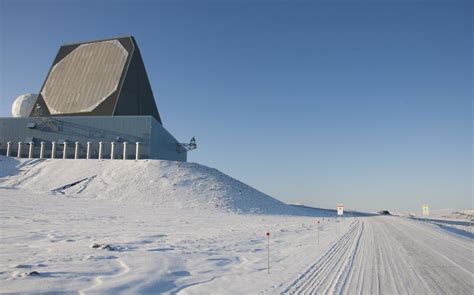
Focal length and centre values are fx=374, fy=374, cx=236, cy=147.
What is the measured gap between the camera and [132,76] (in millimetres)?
72812

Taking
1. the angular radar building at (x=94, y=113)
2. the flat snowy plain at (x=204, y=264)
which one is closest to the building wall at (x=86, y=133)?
the angular radar building at (x=94, y=113)

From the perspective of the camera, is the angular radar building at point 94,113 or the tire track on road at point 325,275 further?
the angular radar building at point 94,113

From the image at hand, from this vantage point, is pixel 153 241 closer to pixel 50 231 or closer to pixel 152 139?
pixel 50 231

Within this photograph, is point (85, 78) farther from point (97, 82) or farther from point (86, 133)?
point (86, 133)

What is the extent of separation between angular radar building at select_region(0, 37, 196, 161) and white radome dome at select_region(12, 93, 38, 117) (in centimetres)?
409

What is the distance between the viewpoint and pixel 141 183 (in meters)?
46.9

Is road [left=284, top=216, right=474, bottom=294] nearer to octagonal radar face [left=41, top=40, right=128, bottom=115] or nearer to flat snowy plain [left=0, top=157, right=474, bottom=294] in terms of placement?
flat snowy plain [left=0, top=157, right=474, bottom=294]

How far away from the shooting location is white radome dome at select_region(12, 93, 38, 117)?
253 ft

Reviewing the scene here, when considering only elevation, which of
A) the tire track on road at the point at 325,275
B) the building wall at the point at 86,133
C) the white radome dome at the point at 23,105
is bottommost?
the tire track on road at the point at 325,275

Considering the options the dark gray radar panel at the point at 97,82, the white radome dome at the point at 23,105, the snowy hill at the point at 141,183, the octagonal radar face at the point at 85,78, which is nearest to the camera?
the snowy hill at the point at 141,183

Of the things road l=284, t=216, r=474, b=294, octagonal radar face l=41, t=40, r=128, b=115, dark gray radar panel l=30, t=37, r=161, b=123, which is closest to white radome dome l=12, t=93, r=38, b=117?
dark gray radar panel l=30, t=37, r=161, b=123

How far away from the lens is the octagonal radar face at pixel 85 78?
69.6 meters

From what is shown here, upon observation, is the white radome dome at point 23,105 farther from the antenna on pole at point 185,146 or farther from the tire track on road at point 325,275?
the tire track on road at point 325,275

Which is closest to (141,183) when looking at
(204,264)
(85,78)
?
(204,264)
